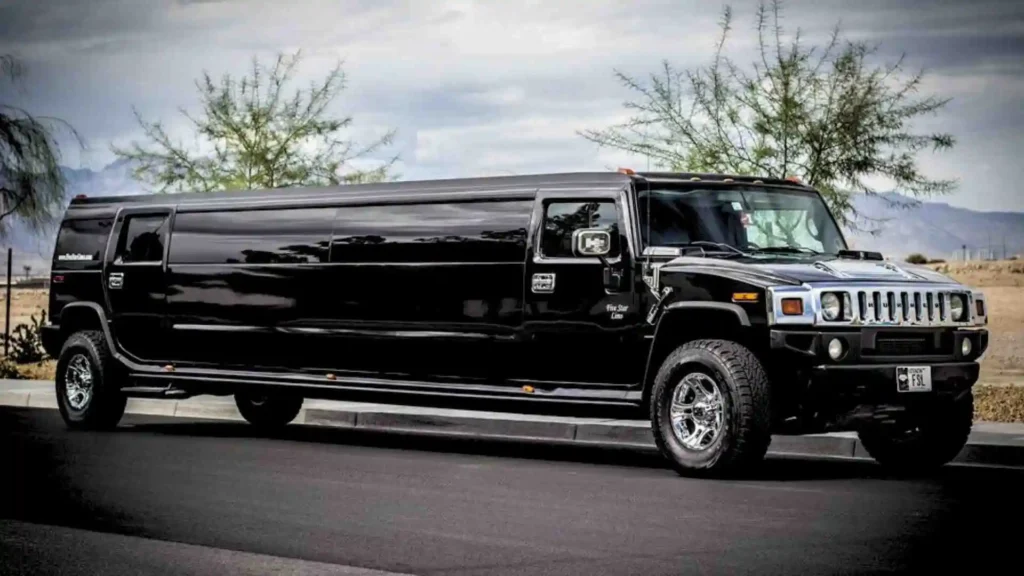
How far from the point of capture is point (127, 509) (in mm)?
11016

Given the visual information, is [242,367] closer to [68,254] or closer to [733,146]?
[68,254]

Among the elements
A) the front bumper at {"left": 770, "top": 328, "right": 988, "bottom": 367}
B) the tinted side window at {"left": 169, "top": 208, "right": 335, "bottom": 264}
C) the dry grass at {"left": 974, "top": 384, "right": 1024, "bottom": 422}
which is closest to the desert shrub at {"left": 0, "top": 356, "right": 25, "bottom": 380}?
the tinted side window at {"left": 169, "top": 208, "right": 335, "bottom": 264}

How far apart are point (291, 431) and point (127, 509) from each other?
274 inches

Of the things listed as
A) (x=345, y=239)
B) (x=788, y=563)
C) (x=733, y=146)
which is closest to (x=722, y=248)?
(x=345, y=239)

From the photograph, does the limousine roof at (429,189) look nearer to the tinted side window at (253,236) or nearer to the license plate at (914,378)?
the tinted side window at (253,236)

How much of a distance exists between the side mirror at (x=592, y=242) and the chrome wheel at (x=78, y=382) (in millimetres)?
6382

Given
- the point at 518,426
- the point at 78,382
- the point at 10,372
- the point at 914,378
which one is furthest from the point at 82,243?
the point at 10,372

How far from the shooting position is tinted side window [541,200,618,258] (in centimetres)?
1371

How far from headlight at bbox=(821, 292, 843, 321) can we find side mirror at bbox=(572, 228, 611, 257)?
188 cm

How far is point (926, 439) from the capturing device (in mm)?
13359

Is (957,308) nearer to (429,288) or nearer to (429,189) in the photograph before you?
(429,288)

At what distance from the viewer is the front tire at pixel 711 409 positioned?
12336mm

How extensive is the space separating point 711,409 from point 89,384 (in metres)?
7.55

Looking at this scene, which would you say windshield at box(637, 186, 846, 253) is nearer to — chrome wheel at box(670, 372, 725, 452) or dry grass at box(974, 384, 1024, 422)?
chrome wheel at box(670, 372, 725, 452)
